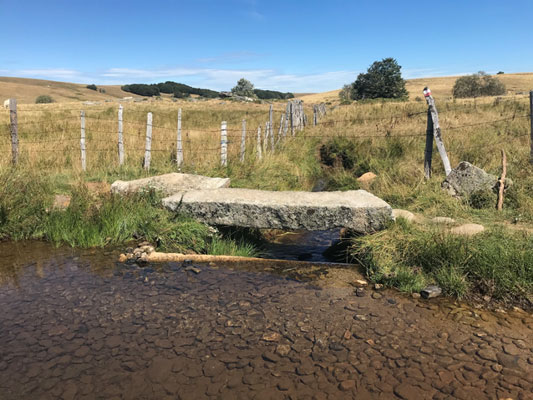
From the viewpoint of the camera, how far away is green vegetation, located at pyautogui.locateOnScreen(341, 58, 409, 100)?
4447 centimetres

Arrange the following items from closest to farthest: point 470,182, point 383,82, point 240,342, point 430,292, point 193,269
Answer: point 240,342 → point 430,292 → point 193,269 → point 470,182 → point 383,82

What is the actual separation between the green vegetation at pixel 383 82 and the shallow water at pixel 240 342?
1711 inches

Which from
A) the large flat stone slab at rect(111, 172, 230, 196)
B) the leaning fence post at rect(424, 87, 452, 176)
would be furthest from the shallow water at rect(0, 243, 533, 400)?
the leaning fence post at rect(424, 87, 452, 176)

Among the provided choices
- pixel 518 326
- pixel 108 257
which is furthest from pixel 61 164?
pixel 518 326

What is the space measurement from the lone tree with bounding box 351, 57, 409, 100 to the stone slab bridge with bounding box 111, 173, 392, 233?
4171 centimetres

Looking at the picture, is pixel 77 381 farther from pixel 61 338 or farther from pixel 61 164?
pixel 61 164

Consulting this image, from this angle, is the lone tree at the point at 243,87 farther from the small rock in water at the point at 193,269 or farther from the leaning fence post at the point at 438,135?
the small rock in water at the point at 193,269

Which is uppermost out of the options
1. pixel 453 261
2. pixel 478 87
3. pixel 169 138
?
pixel 478 87

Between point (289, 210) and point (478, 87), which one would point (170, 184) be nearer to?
point (289, 210)

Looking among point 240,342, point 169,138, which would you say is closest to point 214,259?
point 240,342

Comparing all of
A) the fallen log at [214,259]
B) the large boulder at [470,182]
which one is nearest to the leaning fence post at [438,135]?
the large boulder at [470,182]

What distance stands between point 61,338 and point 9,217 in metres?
3.19

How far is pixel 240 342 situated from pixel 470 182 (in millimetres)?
5320

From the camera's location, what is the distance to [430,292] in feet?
13.3
